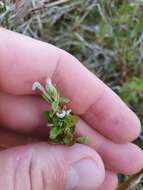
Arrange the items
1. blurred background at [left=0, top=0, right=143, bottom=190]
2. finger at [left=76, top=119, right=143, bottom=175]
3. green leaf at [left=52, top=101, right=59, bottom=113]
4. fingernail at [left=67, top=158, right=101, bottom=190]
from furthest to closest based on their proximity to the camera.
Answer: blurred background at [left=0, top=0, right=143, bottom=190] → finger at [left=76, top=119, right=143, bottom=175] → fingernail at [left=67, top=158, right=101, bottom=190] → green leaf at [left=52, top=101, right=59, bottom=113]

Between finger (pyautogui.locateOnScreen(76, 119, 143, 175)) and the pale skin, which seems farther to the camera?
finger (pyautogui.locateOnScreen(76, 119, 143, 175))

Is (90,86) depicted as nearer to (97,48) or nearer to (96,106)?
(96,106)

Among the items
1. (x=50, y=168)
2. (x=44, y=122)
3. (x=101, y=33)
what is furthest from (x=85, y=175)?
(x=101, y=33)

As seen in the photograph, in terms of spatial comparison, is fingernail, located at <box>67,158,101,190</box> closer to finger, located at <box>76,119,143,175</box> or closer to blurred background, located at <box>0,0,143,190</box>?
finger, located at <box>76,119,143,175</box>

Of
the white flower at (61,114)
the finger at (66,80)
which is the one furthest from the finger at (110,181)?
the white flower at (61,114)

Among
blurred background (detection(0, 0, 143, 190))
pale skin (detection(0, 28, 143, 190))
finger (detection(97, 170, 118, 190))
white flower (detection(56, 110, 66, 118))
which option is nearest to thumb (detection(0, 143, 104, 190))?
pale skin (detection(0, 28, 143, 190))

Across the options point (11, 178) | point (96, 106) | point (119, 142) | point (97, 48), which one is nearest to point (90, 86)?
point (96, 106)

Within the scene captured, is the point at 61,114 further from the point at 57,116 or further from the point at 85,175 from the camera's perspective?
the point at 85,175

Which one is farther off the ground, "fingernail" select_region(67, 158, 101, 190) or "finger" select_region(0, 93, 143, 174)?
"finger" select_region(0, 93, 143, 174)
